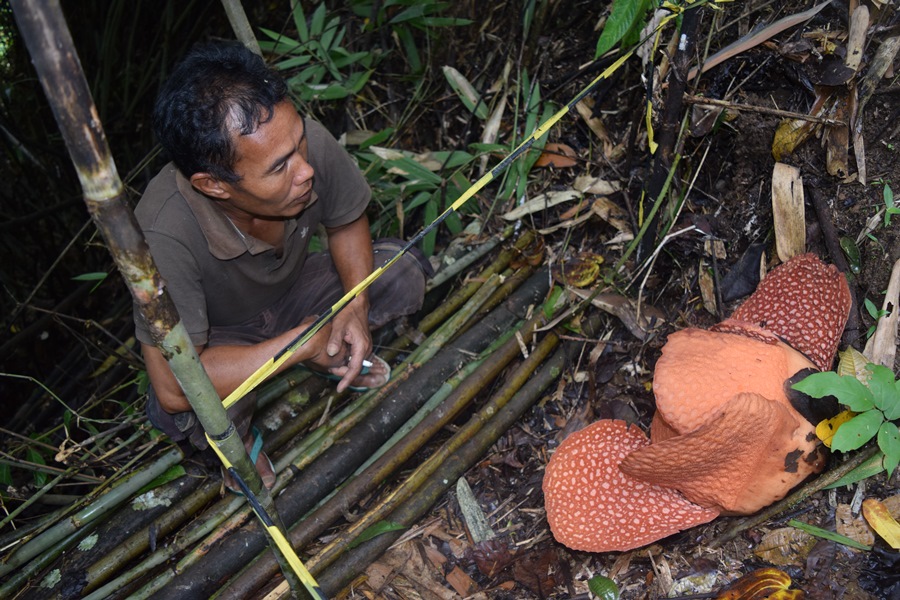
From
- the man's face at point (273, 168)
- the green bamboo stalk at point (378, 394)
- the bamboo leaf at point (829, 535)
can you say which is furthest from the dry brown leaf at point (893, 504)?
the man's face at point (273, 168)

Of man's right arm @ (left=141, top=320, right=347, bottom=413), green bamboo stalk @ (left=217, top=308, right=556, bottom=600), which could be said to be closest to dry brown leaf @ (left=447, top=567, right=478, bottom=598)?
green bamboo stalk @ (left=217, top=308, right=556, bottom=600)

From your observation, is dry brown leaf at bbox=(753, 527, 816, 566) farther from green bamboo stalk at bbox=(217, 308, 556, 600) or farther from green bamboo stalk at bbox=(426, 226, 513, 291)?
green bamboo stalk at bbox=(426, 226, 513, 291)

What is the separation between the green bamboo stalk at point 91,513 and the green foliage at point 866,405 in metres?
2.13

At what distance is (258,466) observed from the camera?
8.57ft

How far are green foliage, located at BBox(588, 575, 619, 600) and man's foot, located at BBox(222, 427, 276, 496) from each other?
45.6 inches

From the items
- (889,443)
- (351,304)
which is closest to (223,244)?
(351,304)

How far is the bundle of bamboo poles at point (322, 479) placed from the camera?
244 centimetres

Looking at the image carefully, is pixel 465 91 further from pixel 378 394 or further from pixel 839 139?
pixel 839 139

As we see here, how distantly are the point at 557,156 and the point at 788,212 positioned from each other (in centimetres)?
114

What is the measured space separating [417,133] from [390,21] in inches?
23.1

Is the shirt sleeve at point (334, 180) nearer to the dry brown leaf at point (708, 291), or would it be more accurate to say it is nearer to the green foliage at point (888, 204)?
the dry brown leaf at point (708, 291)

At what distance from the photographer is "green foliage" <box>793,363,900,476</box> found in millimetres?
1777

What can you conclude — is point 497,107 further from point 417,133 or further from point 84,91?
point 84,91

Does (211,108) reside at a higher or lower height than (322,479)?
higher
